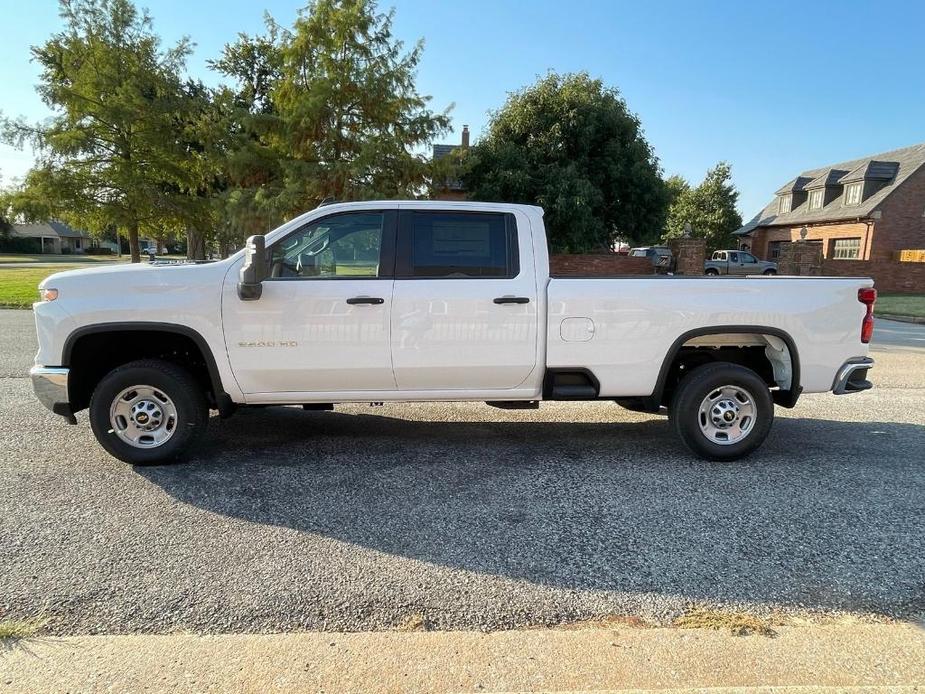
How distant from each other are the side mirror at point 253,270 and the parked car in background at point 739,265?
30991 millimetres

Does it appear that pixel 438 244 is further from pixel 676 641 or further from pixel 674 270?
pixel 674 270

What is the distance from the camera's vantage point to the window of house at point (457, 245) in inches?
177

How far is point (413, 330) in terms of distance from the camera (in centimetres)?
439

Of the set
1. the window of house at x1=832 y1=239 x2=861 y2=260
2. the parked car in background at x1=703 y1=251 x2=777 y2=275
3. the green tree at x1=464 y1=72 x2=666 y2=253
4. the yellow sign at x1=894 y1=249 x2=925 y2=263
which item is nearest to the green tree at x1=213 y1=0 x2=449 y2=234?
the green tree at x1=464 y1=72 x2=666 y2=253

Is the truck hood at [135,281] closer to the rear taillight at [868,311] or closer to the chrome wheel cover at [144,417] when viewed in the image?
the chrome wheel cover at [144,417]

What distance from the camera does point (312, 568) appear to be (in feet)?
10.2

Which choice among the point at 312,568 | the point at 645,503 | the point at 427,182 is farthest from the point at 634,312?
the point at 427,182

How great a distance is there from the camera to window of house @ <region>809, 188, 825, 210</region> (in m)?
37.6

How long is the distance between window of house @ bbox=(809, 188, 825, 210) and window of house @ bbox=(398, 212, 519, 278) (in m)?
40.7

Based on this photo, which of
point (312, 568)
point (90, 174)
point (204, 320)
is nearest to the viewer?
point (312, 568)

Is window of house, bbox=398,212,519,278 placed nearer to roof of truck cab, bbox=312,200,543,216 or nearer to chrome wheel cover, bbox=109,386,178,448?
roof of truck cab, bbox=312,200,543,216

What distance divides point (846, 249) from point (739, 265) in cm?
721

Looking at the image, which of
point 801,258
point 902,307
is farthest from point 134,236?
point 902,307

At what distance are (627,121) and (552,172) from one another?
3975mm
